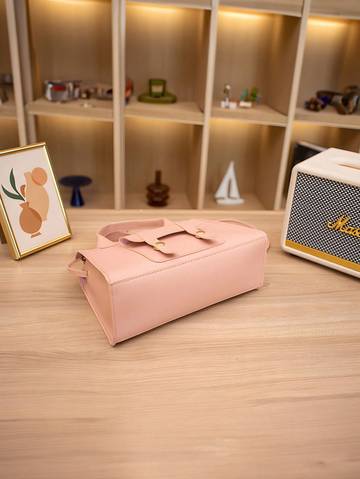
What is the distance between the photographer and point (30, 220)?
0.89 m

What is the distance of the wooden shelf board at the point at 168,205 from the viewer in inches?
103

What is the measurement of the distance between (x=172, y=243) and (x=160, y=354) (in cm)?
21

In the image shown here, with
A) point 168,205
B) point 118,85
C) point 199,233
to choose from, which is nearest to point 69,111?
point 118,85

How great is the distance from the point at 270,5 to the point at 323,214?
5.32ft

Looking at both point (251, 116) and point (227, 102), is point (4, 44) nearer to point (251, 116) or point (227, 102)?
point (227, 102)

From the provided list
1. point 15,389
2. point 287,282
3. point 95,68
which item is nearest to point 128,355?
point 15,389

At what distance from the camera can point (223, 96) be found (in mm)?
2602

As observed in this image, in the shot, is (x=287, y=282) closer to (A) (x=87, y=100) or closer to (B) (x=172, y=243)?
(B) (x=172, y=243)

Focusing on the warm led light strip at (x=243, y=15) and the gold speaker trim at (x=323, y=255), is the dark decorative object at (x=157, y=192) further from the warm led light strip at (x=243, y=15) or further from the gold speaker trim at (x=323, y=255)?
the gold speaker trim at (x=323, y=255)

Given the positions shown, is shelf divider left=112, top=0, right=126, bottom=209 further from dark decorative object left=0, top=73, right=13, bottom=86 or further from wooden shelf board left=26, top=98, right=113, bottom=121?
dark decorative object left=0, top=73, right=13, bottom=86

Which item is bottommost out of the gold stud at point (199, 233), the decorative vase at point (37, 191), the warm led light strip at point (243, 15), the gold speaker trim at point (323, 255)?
the gold speaker trim at point (323, 255)

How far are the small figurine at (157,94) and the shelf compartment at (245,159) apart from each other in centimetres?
37

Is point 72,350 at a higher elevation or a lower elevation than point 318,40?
lower

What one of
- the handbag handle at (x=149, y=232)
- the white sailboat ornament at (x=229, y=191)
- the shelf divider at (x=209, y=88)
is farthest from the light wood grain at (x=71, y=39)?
the handbag handle at (x=149, y=232)
